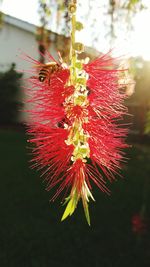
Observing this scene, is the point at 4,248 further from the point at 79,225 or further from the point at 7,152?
the point at 7,152

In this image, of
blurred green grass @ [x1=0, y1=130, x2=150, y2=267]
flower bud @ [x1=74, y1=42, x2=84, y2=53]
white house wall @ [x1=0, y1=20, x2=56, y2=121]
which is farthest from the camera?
white house wall @ [x1=0, y1=20, x2=56, y2=121]

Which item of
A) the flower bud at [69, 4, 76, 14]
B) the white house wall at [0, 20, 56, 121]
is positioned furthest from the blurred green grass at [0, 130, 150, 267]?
the white house wall at [0, 20, 56, 121]

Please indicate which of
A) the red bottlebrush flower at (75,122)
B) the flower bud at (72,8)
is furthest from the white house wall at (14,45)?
the flower bud at (72,8)

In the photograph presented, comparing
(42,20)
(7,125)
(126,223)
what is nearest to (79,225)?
(126,223)

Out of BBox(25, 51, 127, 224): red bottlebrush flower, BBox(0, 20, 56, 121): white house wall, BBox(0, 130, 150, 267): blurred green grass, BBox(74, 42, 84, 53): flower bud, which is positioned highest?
BBox(0, 20, 56, 121): white house wall

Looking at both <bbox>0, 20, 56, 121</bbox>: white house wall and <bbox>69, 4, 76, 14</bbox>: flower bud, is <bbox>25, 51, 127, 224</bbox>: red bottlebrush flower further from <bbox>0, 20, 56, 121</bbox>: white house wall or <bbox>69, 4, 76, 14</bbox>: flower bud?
<bbox>0, 20, 56, 121</bbox>: white house wall

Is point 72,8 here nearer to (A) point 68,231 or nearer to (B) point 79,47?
(B) point 79,47

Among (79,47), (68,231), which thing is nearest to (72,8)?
(79,47)

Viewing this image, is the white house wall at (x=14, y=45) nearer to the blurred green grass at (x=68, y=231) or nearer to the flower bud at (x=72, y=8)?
the blurred green grass at (x=68, y=231)
